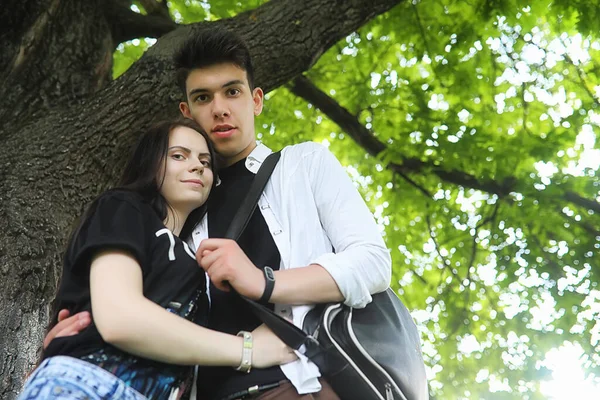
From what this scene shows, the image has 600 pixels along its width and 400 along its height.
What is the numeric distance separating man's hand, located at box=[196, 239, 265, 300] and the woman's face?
1.01 feet

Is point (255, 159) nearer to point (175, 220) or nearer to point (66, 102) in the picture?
point (175, 220)

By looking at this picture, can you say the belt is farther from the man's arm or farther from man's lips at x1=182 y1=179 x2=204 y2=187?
man's lips at x1=182 y1=179 x2=204 y2=187

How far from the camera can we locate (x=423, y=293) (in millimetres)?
6621

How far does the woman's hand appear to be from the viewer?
1.93 metres

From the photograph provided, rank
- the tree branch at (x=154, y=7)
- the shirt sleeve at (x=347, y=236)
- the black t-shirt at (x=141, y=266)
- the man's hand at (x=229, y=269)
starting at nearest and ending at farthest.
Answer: the black t-shirt at (x=141, y=266), the man's hand at (x=229, y=269), the shirt sleeve at (x=347, y=236), the tree branch at (x=154, y=7)

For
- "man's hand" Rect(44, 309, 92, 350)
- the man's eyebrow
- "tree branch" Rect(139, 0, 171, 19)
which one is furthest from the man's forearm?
"tree branch" Rect(139, 0, 171, 19)

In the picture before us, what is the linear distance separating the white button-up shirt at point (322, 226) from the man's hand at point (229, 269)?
0.52 ft

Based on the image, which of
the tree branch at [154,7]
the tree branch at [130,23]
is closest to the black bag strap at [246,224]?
the tree branch at [130,23]

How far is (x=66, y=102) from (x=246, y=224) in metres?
2.01

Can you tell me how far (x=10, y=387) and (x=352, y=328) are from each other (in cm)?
140

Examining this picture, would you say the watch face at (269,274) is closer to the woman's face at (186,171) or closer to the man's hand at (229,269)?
the man's hand at (229,269)

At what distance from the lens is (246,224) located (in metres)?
2.24

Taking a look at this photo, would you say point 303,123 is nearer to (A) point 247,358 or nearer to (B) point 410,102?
(B) point 410,102

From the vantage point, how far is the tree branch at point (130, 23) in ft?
14.4
